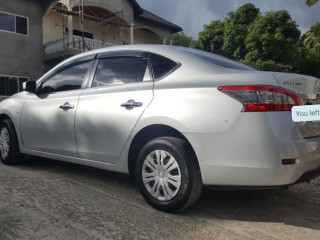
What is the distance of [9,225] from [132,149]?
1.35 meters

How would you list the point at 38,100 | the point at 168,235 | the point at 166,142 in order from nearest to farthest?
the point at 168,235 → the point at 166,142 → the point at 38,100

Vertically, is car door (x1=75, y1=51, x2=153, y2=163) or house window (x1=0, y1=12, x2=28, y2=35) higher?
house window (x1=0, y1=12, x2=28, y2=35)

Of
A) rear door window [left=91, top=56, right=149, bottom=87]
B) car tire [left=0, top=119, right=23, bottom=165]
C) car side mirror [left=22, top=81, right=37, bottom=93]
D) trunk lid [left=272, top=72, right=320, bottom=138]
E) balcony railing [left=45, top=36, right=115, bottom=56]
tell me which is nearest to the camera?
trunk lid [left=272, top=72, right=320, bottom=138]

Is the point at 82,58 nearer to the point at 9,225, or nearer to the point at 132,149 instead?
the point at 132,149

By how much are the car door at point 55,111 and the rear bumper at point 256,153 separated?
187 centimetres

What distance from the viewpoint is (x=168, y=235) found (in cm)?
345

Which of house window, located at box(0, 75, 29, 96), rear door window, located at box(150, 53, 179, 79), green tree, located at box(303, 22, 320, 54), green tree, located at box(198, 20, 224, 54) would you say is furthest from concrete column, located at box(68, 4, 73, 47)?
green tree, located at box(303, 22, 320, 54)

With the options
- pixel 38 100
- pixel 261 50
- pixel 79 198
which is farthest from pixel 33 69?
pixel 79 198

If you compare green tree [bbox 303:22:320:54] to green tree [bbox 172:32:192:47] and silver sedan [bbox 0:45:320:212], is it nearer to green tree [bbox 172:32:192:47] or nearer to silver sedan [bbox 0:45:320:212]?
green tree [bbox 172:32:192:47]

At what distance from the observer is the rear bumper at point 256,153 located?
3.44 meters

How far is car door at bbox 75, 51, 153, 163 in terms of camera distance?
4207 millimetres

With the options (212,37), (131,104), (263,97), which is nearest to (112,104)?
(131,104)

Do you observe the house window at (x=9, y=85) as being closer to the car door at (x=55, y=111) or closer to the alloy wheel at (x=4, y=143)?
the alloy wheel at (x=4, y=143)

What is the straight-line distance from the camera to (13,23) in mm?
19297
